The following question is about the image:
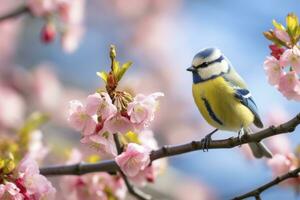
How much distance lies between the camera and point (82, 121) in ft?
6.91

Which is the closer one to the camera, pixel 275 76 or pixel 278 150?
pixel 275 76

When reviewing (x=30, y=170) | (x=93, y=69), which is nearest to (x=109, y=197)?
(x=30, y=170)

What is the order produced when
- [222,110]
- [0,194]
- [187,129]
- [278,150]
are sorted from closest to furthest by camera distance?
1. [0,194]
2. [222,110]
3. [278,150]
4. [187,129]

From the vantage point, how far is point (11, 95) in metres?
5.25

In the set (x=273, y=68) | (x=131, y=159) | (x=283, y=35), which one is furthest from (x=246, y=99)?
(x=131, y=159)

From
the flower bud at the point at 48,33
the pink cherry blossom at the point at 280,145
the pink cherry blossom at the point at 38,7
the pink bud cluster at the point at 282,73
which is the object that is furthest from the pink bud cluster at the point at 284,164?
the pink cherry blossom at the point at 38,7

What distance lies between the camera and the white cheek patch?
2567 millimetres

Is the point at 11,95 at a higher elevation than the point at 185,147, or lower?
higher

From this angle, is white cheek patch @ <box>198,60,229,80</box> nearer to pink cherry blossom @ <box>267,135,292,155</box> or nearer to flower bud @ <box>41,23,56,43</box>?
pink cherry blossom @ <box>267,135,292,155</box>

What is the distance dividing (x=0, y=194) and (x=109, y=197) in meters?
0.77

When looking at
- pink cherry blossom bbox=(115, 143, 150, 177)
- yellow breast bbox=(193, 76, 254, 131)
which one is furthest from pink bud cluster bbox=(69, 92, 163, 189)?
yellow breast bbox=(193, 76, 254, 131)

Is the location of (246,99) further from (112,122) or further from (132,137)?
(112,122)

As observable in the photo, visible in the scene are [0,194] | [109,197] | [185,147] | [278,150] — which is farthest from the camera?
[278,150]

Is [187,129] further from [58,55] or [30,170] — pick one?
[30,170]
